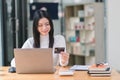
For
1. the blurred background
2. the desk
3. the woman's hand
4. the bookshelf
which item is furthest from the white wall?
the desk

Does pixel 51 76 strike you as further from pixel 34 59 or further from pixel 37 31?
pixel 37 31

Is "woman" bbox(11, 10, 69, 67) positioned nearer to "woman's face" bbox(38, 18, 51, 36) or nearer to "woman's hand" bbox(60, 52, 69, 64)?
"woman's face" bbox(38, 18, 51, 36)

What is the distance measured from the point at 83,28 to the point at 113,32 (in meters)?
1.14

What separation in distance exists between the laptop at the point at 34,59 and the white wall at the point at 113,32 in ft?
10.5

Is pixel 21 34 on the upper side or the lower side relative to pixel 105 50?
upper

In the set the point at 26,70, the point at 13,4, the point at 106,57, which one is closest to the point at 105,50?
the point at 106,57

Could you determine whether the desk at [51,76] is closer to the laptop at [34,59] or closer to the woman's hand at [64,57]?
the laptop at [34,59]

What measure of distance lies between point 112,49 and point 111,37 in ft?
0.85

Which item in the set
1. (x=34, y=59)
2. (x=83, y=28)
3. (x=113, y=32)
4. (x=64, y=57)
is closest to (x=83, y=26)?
(x=83, y=28)

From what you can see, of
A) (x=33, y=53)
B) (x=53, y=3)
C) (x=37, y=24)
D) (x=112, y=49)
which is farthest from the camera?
(x=53, y=3)

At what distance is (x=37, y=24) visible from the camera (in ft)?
10.00

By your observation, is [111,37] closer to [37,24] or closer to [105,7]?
[105,7]

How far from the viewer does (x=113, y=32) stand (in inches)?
211

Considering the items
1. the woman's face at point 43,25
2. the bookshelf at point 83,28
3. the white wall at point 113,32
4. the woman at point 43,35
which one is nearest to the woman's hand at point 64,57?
the woman at point 43,35
